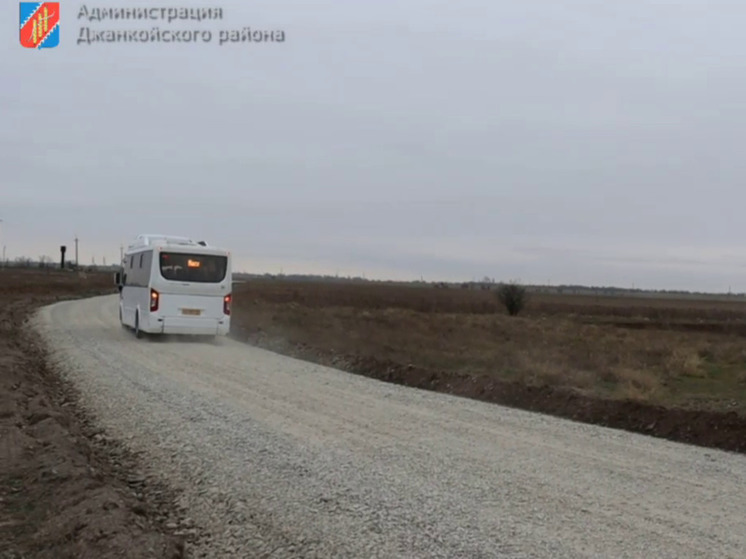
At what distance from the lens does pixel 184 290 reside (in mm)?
19812

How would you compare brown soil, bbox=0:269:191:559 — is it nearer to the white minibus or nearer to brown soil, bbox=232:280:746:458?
brown soil, bbox=232:280:746:458

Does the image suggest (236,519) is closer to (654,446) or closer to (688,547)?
(688,547)

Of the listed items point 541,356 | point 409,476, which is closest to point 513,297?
point 541,356

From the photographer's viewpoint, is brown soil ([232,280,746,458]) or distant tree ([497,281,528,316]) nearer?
Answer: brown soil ([232,280,746,458])

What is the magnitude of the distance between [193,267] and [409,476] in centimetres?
1417

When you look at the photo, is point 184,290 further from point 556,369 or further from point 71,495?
point 71,495

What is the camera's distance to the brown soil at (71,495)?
5.22 metres

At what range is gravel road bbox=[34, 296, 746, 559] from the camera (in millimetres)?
5457

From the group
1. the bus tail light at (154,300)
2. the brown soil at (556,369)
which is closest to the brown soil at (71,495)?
the brown soil at (556,369)

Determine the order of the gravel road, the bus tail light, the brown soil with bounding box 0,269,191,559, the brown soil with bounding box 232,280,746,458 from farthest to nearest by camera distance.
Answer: the bus tail light → the brown soil with bounding box 232,280,746,458 → the gravel road → the brown soil with bounding box 0,269,191,559

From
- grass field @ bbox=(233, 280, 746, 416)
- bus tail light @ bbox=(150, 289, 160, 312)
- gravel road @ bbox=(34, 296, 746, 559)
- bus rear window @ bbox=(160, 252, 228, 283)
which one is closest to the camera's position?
gravel road @ bbox=(34, 296, 746, 559)

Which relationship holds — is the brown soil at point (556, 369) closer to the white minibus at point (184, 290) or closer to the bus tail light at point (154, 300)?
the white minibus at point (184, 290)

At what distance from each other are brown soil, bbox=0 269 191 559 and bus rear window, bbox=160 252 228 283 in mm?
9243

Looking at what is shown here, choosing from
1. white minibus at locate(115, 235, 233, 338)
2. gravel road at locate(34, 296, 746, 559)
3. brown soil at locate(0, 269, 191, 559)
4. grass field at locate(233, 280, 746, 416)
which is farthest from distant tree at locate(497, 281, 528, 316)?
brown soil at locate(0, 269, 191, 559)
